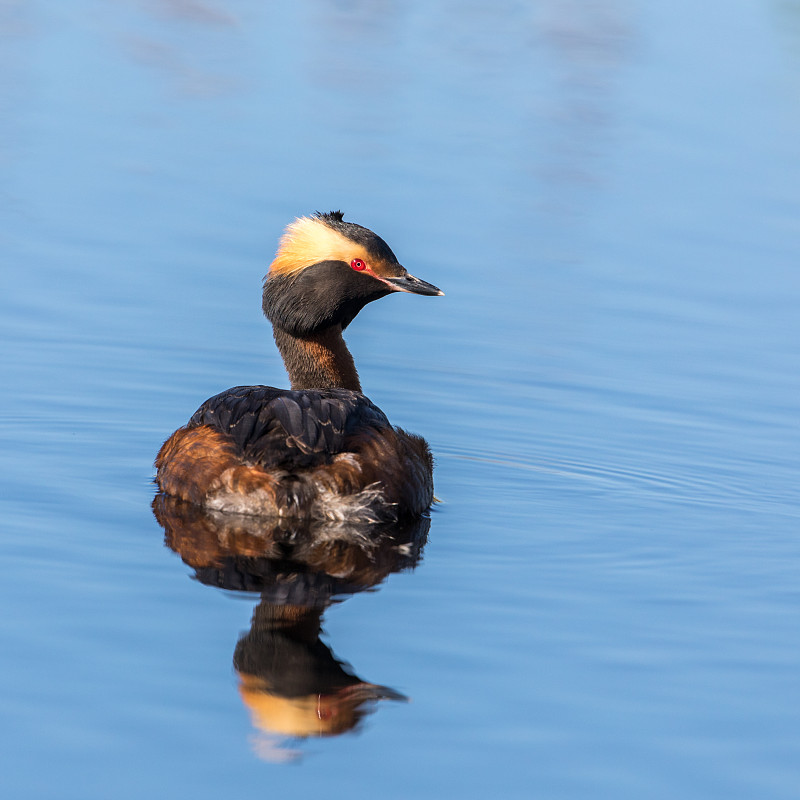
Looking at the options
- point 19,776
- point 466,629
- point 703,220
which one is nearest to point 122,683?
point 19,776

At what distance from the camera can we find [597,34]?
1983cm

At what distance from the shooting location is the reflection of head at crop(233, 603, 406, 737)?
5555mm

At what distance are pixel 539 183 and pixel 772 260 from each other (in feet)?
9.13

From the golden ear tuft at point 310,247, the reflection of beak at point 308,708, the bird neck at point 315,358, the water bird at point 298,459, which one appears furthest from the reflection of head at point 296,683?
the golden ear tuft at point 310,247

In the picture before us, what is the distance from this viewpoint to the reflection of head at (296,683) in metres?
5.55

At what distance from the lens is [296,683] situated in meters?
5.89

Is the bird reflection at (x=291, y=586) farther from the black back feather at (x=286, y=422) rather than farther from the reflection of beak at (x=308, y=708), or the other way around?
the black back feather at (x=286, y=422)

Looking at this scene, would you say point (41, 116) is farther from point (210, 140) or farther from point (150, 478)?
point (150, 478)

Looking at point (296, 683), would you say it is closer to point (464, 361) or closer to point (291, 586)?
point (291, 586)

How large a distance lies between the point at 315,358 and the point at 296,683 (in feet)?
12.5

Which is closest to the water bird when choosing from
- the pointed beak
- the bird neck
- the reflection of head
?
the pointed beak

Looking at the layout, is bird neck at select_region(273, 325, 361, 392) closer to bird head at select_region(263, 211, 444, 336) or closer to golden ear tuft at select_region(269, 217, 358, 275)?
bird head at select_region(263, 211, 444, 336)

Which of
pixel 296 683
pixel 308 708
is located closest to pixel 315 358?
pixel 296 683

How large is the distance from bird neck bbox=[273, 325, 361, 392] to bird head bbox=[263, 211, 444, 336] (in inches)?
3.1
